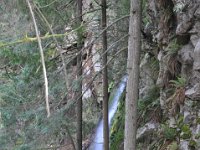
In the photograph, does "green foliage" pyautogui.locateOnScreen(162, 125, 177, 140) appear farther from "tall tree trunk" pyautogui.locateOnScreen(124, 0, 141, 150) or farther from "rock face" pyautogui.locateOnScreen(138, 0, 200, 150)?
"tall tree trunk" pyautogui.locateOnScreen(124, 0, 141, 150)

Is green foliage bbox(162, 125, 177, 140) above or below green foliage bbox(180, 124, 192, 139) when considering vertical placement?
below

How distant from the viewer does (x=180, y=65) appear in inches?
315

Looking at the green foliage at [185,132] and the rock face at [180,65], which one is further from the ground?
the rock face at [180,65]

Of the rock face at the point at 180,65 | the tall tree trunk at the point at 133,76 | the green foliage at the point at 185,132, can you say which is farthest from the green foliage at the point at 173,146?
the tall tree trunk at the point at 133,76

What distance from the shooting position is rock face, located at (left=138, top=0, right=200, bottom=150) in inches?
271

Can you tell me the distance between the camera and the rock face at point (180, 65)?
22.6ft

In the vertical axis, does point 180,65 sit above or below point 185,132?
above

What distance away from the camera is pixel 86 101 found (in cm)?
1568

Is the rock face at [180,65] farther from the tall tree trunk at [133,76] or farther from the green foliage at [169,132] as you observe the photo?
the tall tree trunk at [133,76]

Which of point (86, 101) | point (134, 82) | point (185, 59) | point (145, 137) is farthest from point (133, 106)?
point (86, 101)

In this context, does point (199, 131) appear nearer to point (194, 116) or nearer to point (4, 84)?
point (194, 116)

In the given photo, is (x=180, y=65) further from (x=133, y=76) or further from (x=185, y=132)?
(x=133, y=76)

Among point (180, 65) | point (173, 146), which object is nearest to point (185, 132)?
point (173, 146)

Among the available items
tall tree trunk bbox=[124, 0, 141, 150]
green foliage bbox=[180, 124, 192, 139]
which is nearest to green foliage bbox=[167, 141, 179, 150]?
green foliage bbox=[180, 124, 192, 139]
